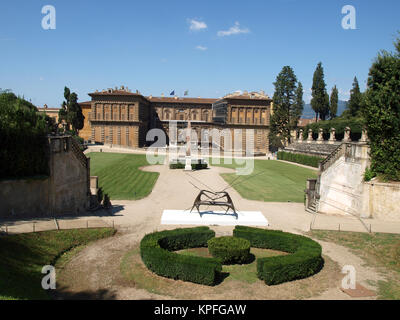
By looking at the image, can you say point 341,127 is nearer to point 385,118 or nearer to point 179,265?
point 385,118

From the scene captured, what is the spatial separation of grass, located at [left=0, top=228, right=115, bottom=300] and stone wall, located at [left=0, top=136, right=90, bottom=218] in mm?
3127

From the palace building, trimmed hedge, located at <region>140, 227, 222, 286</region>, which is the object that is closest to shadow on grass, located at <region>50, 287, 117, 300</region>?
trimmed hedge, located at <region>140, 227, 222, 286</region>

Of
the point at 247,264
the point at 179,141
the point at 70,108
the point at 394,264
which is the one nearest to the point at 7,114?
the point at 247,264

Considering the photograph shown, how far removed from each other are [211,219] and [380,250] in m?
7.64

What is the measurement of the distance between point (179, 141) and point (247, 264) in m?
72.0

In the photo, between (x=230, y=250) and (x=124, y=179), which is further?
(x=124, y=179)

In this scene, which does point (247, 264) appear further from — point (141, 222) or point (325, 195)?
point (325, 195)

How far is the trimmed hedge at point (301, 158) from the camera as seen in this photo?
154ft

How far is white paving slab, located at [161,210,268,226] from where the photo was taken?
16.3 metres

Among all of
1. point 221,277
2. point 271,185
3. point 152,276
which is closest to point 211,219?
point 221,277

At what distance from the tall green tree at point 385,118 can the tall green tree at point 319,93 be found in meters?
52.1

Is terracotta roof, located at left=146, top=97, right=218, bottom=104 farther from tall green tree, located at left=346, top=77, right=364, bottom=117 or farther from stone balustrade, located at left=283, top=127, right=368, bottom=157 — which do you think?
tall green tree, located at left=346, top=77, right=364, bottom=117

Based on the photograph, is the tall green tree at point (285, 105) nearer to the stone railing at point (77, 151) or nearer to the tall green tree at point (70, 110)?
the tall green tree at point (70, 110)

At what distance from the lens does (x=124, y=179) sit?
3139 centimetres
